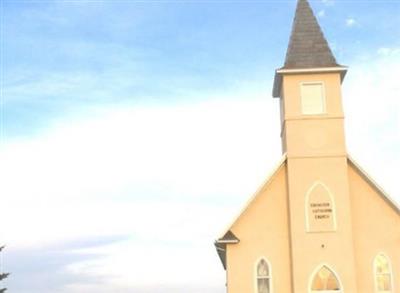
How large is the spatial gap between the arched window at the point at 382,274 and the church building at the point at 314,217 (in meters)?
0.04

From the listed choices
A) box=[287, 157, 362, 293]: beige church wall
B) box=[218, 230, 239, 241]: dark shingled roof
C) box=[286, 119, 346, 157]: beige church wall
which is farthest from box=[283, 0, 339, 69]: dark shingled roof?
box=[218, 230, 239, 241]: dark shingled roof

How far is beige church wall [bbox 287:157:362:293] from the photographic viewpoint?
29.1 metres

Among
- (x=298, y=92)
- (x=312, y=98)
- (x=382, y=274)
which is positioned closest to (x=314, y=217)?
(x=382, y=274)

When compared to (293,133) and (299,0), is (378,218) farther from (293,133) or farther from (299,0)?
(299,0)

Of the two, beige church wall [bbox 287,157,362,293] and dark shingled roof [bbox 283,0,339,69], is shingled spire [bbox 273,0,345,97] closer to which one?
dark shingled roof [bbox 283,0,339,69]

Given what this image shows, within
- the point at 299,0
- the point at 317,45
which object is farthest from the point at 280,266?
the point at 299,0

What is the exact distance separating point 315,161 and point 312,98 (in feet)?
9.21

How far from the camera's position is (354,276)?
29.1 m

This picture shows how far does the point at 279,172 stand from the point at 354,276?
17.3 ft

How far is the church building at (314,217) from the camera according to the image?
2934 centimetres

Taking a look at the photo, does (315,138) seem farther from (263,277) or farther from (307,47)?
(263,277)

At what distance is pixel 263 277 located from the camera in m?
29.7

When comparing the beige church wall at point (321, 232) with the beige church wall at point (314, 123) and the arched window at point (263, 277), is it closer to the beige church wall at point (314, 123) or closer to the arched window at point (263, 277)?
the beige church wall at point (314, 123)

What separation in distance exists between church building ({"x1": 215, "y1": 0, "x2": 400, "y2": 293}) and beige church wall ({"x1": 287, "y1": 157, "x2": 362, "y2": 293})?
0.04 m
